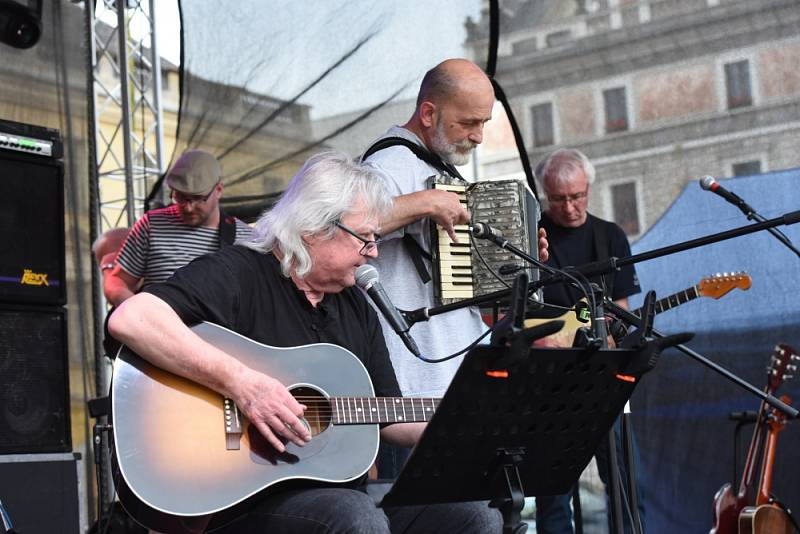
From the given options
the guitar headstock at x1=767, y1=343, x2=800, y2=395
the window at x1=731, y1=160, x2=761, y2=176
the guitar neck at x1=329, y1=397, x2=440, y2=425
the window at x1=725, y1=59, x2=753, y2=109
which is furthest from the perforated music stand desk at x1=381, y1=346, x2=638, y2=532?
the window at x1=725, y1=59, x2=753, y2=109

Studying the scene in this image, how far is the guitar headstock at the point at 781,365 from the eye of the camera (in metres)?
4.66

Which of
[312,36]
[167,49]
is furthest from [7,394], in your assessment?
[167,49]

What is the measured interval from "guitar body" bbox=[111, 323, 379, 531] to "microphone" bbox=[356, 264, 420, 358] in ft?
0.88

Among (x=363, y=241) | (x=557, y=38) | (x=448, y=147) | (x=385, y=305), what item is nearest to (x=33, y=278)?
(x=448, y=147)

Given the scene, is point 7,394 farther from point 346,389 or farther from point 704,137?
point 704,137

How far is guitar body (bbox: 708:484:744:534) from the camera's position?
4.62 m

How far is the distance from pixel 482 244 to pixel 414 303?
12.6 inches

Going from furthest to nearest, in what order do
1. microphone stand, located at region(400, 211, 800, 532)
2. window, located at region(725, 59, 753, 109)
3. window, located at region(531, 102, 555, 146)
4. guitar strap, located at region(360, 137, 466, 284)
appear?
1. window, located at region(531, 102, 555, 146)
2. window, located at region(725, 59, 753, 109)
3. guitar strap, located at region(360, 137, 466, 284)
4. microphone stand, located at region(400, 211, 800, 532)

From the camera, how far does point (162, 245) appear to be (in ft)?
16.6

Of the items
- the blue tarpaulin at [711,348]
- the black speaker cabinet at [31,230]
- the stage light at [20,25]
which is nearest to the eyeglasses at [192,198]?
the black speaker cabinet at [31,230]

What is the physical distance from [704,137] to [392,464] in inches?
105

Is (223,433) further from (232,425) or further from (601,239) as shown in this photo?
(601,239)

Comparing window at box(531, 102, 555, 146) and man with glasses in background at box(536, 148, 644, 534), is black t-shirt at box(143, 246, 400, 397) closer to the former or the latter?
man with glasses in background at box(536, 148, 644, 534)

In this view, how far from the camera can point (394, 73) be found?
18.0ft
